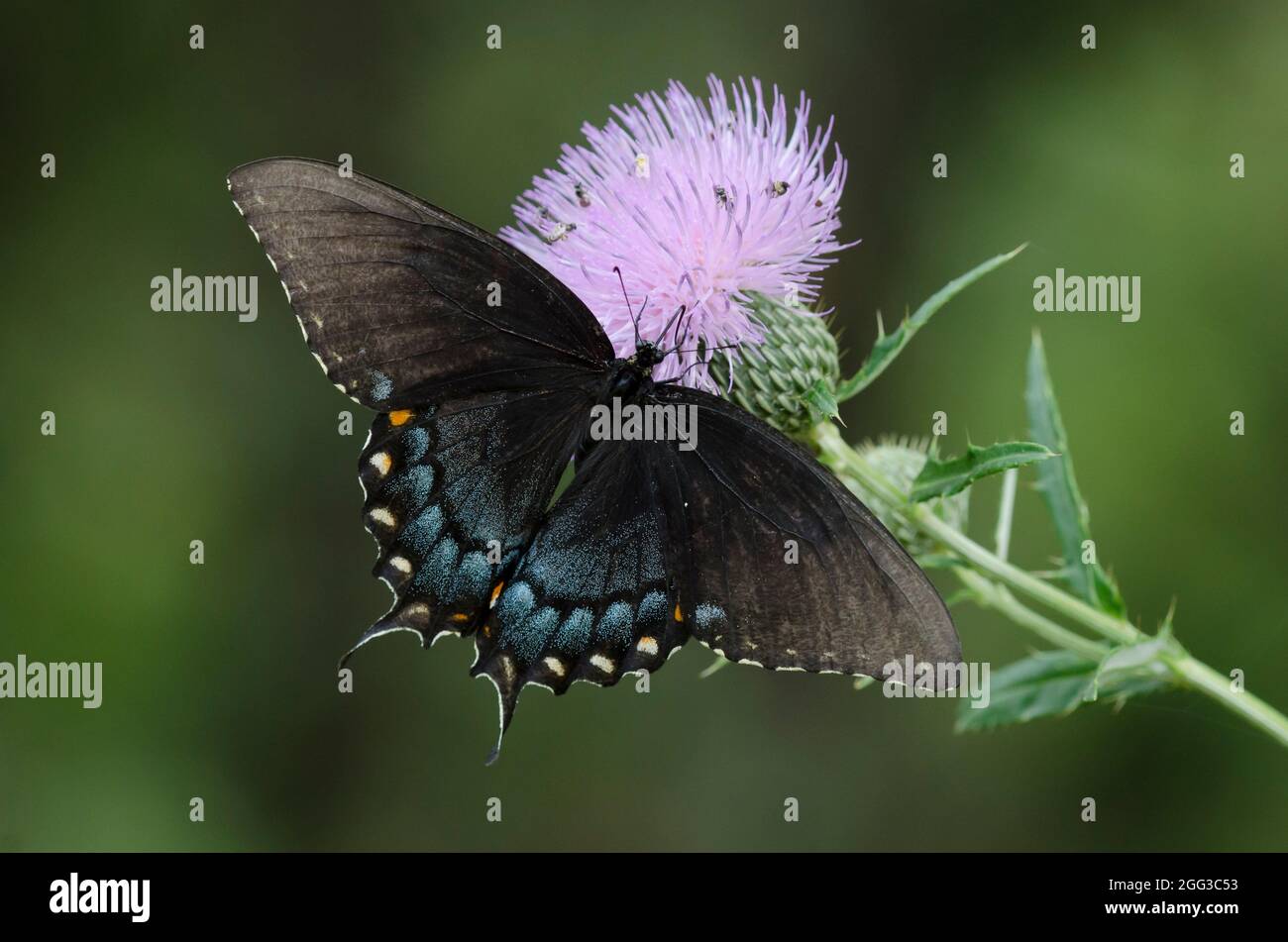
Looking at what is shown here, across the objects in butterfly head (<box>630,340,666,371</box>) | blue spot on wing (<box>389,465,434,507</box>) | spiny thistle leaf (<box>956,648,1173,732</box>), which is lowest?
spiny thistle leaf (<box>956,648,1173,732</box>)

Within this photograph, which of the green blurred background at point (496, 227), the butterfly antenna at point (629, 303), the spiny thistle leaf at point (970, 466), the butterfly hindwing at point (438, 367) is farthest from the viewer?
the green blurred background at point (496, 227)

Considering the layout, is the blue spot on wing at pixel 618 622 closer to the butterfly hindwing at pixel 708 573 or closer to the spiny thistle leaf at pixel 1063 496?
the butterfly hindwing at pixel 708 573

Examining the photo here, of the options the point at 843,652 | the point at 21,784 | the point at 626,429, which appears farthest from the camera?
the point at 21,784

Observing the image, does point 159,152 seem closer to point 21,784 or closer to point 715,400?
point 21,784

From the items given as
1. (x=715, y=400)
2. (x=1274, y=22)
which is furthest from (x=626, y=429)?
(x=1274, y=22)

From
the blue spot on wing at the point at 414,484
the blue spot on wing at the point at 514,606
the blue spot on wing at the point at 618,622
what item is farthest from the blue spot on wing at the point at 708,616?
the blue spot on wing at the point at 414,484

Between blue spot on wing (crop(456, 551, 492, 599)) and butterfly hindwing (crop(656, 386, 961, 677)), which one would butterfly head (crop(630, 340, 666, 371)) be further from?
blue spot on wing (crop(456, 551, 492, 599))

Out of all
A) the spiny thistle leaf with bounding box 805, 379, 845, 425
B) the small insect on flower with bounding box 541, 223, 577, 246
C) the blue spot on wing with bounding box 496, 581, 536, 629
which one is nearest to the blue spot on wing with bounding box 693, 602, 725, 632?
the blue spot on wing with bounding box 496, 581, 536, 629
